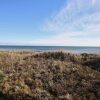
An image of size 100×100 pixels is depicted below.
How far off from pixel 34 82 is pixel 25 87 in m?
0.80

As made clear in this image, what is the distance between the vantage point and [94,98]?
11641 millimetres

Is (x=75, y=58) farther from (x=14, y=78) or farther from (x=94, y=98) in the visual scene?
(x=94, y=98)

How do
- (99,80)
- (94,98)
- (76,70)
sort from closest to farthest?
(94,98) → (99,80) → (76,70)

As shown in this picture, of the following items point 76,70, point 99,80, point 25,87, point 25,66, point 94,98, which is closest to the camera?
point 94,98

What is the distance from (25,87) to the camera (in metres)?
12.8

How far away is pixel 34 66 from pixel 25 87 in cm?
420

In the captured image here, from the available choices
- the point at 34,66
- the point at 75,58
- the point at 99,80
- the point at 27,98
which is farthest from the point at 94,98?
the point at 75,58

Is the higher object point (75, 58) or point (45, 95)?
point (75, 58)

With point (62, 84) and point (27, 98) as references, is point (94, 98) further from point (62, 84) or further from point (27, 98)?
point (27, 98)

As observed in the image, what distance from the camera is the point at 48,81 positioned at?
13555 mm

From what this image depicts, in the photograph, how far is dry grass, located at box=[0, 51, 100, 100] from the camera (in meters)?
11.9

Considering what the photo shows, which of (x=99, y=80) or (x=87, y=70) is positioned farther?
(x=87, y=70)

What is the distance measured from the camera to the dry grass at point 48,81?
39.2ft

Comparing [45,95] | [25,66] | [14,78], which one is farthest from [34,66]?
[45,95]
